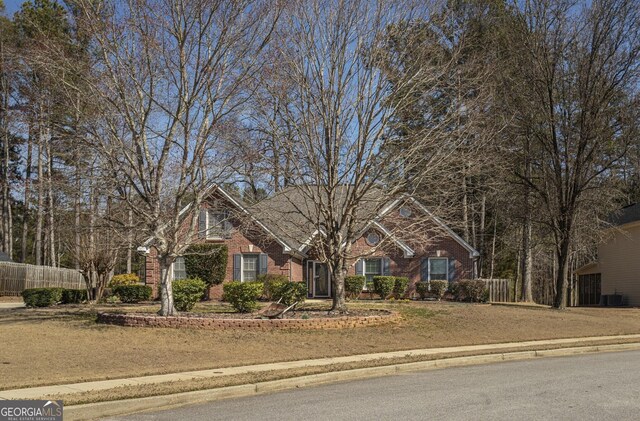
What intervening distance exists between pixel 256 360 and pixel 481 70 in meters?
14.1

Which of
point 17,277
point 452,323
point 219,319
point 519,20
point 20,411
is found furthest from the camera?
point 17,277

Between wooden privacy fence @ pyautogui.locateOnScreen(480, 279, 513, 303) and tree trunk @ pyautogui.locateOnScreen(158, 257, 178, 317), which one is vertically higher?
tree trunk @ pyautogui.locateOnScreen(158, 257, 178, 317)

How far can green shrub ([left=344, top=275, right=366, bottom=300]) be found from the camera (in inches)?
1325

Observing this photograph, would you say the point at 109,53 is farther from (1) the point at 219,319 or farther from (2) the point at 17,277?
(2) the point at 17,277

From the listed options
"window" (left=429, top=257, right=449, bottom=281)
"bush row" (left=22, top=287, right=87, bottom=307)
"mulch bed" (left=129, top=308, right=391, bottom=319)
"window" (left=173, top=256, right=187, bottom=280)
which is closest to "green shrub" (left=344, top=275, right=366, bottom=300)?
"window" (left=429, top=257, right=449, bottom=281)

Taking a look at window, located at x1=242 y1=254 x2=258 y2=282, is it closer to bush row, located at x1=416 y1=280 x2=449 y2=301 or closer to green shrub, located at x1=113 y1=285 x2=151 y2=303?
green shrub, located at x1=113 y1=285 x2=151 y2=303

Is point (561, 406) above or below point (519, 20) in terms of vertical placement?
below

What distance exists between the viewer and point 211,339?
1812 cm

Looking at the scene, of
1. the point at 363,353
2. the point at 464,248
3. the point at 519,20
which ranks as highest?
the point at 519,20

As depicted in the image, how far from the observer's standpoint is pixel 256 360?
15.6 meters

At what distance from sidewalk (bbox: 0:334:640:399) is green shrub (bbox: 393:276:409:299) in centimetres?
1341

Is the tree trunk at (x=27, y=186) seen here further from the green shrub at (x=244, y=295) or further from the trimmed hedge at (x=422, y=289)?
the trimmed hedge at (x=422, y=289)

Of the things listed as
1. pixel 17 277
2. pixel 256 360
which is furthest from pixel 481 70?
pixel 17 277

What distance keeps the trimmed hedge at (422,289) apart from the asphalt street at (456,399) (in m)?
20.0
